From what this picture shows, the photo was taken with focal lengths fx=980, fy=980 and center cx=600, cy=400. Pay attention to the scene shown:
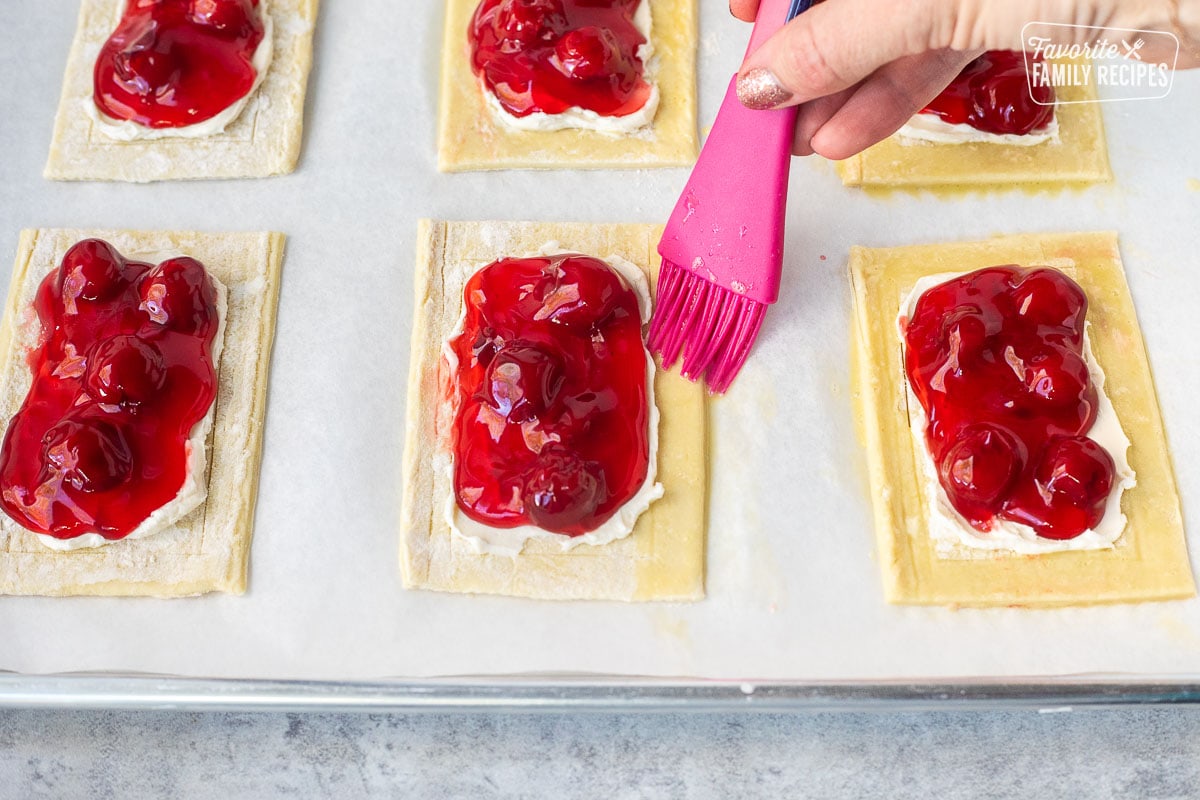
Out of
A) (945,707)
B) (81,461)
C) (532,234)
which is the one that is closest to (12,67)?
(81,461)

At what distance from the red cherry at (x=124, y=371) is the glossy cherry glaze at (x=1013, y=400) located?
1616mm

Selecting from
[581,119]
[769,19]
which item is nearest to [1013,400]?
[769,19]

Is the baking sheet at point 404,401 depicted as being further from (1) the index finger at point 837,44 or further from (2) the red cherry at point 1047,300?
(1) the index finger at point 837,44

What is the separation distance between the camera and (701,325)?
2.14 metres

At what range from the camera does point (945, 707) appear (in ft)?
6.05

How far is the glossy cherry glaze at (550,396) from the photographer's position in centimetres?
195

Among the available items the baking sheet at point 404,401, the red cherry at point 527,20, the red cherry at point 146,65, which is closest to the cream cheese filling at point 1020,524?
the baking sheet at point 404,401

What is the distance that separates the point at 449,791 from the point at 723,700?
1.92 feet

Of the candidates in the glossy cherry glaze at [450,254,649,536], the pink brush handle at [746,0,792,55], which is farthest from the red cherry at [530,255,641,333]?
the pink brush handle at [746,0,792,55]

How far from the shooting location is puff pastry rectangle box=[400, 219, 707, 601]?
2.03 metres

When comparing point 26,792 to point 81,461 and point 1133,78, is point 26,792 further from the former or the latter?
point 1133,78

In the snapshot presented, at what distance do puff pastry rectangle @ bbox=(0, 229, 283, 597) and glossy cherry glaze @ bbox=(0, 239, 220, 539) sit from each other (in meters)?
0.05

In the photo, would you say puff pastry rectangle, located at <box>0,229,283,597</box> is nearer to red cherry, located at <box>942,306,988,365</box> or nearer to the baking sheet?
the baking sheet

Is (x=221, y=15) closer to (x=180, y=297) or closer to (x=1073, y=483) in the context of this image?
(x=180, y=297)
